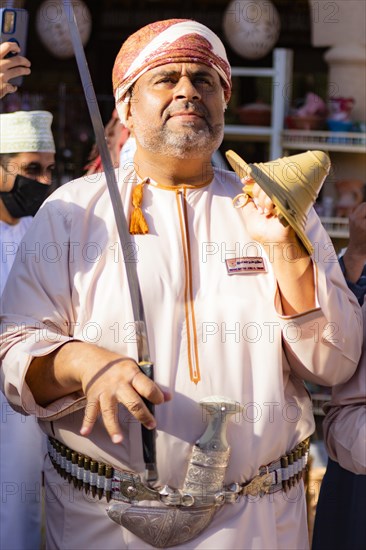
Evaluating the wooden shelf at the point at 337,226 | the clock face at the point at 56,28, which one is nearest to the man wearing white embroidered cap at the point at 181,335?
the wooden shelf at the point at 337,226

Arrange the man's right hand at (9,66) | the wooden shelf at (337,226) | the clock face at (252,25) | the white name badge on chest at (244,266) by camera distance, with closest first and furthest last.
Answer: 1. the white name badge on chest at (244,266)
2. the man's right hand at (9,66)
3. the wooden shelf at (337,226)
4. the clock face at (252,25)

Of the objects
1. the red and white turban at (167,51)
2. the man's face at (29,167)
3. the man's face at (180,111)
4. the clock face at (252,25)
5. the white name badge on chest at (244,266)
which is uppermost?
the red and white turban at (167,51)

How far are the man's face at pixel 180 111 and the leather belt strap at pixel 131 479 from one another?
79cm

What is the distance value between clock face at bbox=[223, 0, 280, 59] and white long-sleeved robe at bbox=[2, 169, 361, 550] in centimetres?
407

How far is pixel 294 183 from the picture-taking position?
7.25ft

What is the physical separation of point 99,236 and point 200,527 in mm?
750

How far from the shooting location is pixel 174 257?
2406mm

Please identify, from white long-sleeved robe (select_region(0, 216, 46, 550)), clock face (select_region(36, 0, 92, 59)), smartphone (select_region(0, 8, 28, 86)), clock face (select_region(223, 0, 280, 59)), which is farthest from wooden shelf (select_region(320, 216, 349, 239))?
smartphone (select_region(0, 8, 28, 86))

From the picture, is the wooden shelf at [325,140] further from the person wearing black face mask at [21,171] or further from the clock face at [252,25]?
the person wearing black face mask at [21,171]

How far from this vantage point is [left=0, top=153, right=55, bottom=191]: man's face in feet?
12.0

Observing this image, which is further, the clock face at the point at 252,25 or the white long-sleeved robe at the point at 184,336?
the clock face at the point at 252,25

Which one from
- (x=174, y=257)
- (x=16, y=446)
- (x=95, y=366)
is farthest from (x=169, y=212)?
(x=16, y=446)

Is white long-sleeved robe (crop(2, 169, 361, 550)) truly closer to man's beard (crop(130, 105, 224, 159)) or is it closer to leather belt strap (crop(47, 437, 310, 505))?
leather belt strap (crop(47, 437, 310, 505))

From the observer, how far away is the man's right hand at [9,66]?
2875 millimetres
